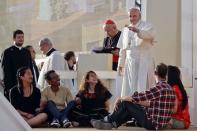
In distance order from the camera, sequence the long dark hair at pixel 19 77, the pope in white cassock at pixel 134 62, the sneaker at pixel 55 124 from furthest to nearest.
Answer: the pope in white cassock at pixel 134 62, the long dark hair at pixel 19 77, the sneaker at pixel 55 124

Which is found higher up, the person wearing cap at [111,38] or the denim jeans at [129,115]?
the person wearing cap at [111,38]

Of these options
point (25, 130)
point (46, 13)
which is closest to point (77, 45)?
point (46, 13)

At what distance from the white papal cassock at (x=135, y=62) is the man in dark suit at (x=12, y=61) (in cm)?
158

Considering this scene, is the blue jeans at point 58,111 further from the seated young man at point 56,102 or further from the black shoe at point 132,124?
the black shoe at point 132,124

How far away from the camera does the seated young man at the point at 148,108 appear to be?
674 centimetres

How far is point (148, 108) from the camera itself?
6867 millimetres

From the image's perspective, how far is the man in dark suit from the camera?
26.1 ft

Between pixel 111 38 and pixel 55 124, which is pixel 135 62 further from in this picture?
pixel 55 124

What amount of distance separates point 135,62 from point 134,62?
0.6 inches

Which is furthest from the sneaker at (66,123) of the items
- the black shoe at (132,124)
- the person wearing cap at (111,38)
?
the person wearing cap at (111,38)

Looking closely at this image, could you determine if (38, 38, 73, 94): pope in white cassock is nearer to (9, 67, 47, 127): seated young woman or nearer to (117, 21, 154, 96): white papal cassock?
(117, 21, 154, 96): white papal cassock

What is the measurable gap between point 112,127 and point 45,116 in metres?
1.09

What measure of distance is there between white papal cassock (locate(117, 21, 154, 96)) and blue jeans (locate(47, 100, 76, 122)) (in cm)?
109

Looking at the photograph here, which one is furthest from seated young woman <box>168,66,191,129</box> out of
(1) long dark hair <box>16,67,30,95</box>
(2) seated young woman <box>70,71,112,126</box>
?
(1) long dark hair <box>16,67,30,95</box>
